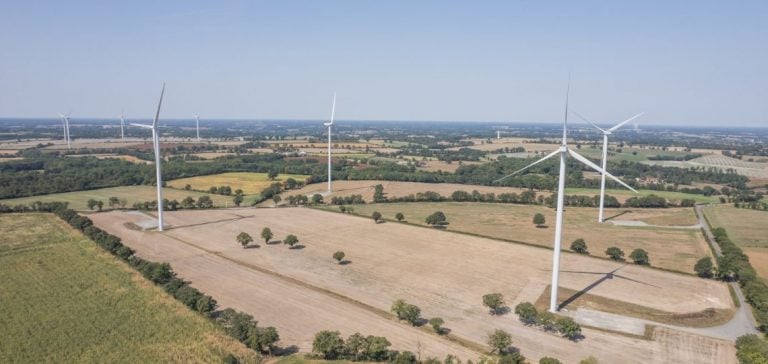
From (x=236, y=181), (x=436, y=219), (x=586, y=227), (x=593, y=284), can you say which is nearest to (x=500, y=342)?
(x=593, y=284)

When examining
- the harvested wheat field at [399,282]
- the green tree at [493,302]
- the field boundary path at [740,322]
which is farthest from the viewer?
the green tree at [493,302]

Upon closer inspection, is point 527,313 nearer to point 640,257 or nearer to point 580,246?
point 640,257

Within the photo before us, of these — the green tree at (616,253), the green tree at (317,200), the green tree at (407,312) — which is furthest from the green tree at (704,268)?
the green tree at (317,200)

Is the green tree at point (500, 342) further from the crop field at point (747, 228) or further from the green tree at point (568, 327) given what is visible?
the crop field at point (747, 228)

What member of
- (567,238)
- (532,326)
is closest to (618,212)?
(567,238)

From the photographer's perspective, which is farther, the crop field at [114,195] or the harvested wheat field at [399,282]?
the crop field at [114,195]

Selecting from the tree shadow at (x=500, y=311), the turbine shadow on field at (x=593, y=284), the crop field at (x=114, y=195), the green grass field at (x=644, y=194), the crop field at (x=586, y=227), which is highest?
the green grass field at (x=644, y=194)

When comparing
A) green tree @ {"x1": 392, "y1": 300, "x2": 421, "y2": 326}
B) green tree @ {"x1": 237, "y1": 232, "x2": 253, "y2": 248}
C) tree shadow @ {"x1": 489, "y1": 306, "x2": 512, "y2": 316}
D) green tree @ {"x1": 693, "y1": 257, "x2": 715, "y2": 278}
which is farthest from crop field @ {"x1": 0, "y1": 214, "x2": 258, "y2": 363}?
green tree @ {"x1": 693, "y1": 257, "x2": 715, "y2": 278}
